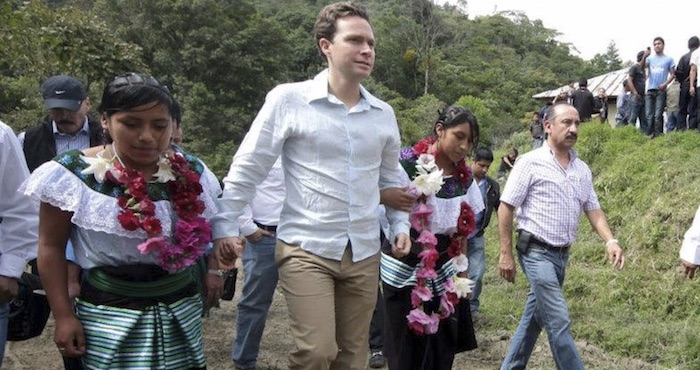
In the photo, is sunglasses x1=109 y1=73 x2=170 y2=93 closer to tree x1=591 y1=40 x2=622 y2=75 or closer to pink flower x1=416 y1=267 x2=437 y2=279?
pink flower x1=416 y1=267 x2=437 y2=279

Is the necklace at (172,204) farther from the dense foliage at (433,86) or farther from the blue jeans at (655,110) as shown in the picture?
the blue jeans at (655,110)

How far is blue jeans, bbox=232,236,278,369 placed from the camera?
187 inches

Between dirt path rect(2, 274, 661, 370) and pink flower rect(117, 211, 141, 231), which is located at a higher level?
pink flower rect(117, 211, 141, 231)

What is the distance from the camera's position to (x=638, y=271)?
7535 mm

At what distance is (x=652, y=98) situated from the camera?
12.0m

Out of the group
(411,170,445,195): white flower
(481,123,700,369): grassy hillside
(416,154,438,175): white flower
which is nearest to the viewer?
(411,170,445,195): white flower

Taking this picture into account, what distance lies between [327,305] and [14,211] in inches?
55.0

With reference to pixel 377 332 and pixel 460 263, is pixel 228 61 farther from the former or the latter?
pixel 460 263

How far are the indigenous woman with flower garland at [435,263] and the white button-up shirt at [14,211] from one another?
2045mm

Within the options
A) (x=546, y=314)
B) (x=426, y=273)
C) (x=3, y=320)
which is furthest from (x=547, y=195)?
(x=3, y=320)

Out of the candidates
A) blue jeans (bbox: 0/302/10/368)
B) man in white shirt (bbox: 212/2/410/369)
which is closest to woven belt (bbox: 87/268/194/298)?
man in white shirt (bbox: 212/2/410/369)

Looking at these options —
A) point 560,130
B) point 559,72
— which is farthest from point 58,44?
point 559,72

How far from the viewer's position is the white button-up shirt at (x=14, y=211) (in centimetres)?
281

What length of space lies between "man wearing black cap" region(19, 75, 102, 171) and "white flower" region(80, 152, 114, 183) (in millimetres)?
2183
